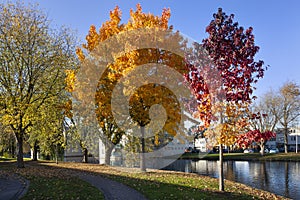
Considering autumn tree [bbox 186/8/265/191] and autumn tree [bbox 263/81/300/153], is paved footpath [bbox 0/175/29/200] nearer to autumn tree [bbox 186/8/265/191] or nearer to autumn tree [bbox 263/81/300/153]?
autumn tree [bbox 186/8/265/191]

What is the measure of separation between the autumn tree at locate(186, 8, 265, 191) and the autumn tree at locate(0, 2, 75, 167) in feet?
46.9

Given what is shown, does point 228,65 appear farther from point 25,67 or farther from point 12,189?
point 25,67

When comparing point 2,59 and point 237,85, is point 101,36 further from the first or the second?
point 237,85

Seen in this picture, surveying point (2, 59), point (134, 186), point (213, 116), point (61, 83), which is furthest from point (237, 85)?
point (2, 59)

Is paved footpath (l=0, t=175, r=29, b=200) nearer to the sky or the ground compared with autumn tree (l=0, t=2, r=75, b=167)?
nearer to the ground

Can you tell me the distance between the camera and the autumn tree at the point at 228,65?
38.2ft

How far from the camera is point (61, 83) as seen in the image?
23.0 metres

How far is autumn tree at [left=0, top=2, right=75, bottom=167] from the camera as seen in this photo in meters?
21.0

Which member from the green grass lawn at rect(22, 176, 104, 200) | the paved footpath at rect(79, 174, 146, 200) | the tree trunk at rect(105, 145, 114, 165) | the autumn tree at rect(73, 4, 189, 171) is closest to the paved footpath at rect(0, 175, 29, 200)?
the green grass lawn at rect(22, 176, 104, 200)

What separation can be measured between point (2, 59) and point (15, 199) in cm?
1431

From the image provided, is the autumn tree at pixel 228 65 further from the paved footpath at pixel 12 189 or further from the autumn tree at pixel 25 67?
the autumn tree at pixel 25 67

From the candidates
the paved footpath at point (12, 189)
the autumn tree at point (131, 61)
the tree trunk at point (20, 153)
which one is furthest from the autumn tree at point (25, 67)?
the paved footpath at point (12, 189)

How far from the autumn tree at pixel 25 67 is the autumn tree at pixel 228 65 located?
46.9ft

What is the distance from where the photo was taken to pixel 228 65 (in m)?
11.7
